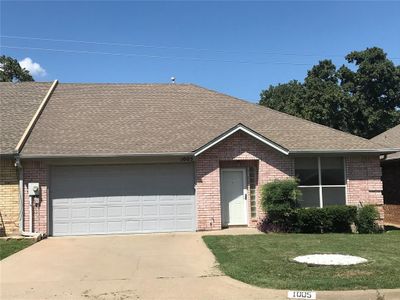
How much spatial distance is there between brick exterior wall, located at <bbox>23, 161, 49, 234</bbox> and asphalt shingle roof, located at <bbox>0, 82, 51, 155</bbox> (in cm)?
90

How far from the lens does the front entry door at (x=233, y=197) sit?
Answer: 18.0 metres

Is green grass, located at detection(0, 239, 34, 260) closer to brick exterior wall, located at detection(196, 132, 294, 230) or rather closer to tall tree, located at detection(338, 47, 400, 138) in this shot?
brick exterior wall, located at detection(196, 132, 294, 230)

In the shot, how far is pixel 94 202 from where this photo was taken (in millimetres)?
17016

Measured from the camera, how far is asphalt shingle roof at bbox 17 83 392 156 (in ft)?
56.7

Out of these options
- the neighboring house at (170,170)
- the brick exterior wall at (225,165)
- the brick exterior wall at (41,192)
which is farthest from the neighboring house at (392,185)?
the brick exterior wall at (41,192)

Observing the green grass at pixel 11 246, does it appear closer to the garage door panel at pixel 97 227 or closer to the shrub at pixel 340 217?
the garage door panel at pixel 97 227

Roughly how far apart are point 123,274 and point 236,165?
881cm

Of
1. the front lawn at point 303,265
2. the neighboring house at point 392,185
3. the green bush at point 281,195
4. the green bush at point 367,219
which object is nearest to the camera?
the front lawn at point 303,265

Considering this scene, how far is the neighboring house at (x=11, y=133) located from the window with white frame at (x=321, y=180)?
967 centimetres

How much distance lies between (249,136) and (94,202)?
18.7 ft

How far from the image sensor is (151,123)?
63.1 feet

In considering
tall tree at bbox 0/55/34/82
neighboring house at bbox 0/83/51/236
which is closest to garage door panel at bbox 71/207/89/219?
neighboring house at bbox 0/83/51/236

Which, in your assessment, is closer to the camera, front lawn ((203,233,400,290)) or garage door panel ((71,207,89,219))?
front lawn ((203,233,400,290))

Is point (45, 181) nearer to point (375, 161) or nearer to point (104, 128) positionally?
point (104, 128)
